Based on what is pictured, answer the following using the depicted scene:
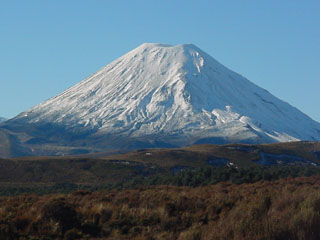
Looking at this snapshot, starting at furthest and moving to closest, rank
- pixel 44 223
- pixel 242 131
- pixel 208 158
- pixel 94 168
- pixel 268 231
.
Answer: pixel 242 131, pixel 208 158, pixel 94 168, pixel 44 223, pixel 268 231

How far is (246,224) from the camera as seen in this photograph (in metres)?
13.6

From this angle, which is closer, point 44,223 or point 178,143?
point 44,223

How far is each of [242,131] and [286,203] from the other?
18344cm

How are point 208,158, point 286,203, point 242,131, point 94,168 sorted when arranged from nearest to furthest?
1. point 286,203
2. point 94,168
3. point 208,158
4. point 242,131

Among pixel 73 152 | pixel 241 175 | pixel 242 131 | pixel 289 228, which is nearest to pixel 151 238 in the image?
pixel 289 228

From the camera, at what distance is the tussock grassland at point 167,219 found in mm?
13602

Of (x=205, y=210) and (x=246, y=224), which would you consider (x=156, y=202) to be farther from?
(x=246, y=224)

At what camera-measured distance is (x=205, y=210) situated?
1736 centimetres

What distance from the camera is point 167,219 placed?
51.8ft

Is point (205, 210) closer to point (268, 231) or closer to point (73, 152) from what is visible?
point (268, 231)

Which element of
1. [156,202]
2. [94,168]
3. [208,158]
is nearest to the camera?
[156,202]

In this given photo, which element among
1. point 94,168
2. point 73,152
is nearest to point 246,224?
point 94,168

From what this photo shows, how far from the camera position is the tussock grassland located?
1360 cm

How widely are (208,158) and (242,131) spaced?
10100 cm
